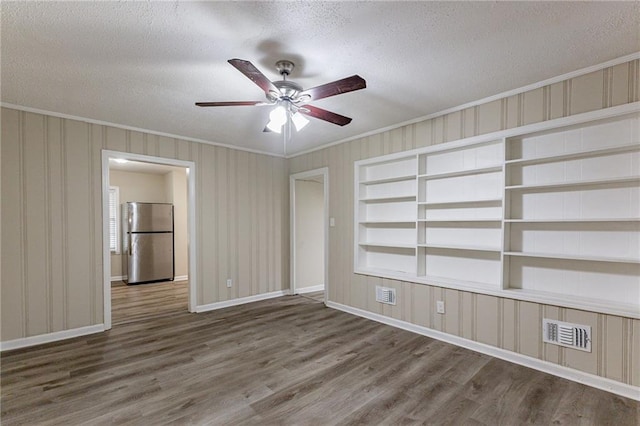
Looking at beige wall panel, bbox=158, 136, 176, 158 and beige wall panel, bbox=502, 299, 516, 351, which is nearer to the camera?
beige wall panel, bbox=502, 299, 516, 351

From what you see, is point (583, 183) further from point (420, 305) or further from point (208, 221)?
point (208, 221)

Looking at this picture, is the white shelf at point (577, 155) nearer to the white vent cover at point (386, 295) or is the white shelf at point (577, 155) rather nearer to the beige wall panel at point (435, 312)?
the beige wall panel at point (435, 312)

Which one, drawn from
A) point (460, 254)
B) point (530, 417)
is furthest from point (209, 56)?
point (530, 417)

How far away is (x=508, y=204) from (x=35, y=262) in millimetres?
4863

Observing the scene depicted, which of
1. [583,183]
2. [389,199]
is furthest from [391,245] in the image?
[583,183]

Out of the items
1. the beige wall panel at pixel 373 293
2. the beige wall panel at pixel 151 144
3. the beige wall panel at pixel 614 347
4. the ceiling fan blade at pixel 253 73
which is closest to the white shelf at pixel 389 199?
the beige wall panel at pixel 373 293

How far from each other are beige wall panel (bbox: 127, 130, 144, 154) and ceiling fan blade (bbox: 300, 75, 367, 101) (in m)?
2.72

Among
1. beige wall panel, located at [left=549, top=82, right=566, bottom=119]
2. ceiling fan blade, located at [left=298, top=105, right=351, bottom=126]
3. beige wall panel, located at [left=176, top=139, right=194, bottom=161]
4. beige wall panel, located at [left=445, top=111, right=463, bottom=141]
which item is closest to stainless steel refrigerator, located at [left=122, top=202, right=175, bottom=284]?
beige wall panel, located at [left=176, top=139, right=194, bottom=161]

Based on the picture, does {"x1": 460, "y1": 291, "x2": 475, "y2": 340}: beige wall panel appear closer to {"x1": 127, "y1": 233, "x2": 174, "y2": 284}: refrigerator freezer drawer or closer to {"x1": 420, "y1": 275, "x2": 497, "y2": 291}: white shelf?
{"x1": 420, "y1": 275, "x2": 497, "y2": 291}: white shelf

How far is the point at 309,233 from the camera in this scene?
5.58 m

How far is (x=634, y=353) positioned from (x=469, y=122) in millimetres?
2282

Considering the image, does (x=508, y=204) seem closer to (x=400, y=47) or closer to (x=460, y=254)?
(x=460, y=254)

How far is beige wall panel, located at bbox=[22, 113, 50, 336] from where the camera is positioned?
3.17 m

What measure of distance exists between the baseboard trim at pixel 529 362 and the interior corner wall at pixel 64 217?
2.70 metres
